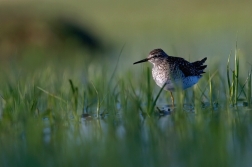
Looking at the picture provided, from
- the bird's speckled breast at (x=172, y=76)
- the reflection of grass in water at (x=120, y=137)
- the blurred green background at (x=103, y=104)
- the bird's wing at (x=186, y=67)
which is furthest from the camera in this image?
the bird's wing at (x=186, y=67)

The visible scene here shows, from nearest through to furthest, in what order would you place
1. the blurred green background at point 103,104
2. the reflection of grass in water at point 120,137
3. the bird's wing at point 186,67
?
the reflection of grass in water at point 120,137, the blurred green background at point 103,104, the bird's wing at point 186,67

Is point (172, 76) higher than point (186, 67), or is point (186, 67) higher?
point (186, 67)

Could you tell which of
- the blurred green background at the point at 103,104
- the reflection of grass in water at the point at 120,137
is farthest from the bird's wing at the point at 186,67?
the reflection of grass in water at the point at 120,137

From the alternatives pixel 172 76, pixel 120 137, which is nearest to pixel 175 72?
pixel 172 76

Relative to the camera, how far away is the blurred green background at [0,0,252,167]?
474cm

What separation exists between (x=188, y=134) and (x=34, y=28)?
10.1m

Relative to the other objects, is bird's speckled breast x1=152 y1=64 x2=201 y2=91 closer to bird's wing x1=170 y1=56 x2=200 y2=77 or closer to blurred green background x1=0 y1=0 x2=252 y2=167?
bird's wing x1=170 y1=56 x2=200 y2=77

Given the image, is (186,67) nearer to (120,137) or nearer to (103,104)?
(103,104)

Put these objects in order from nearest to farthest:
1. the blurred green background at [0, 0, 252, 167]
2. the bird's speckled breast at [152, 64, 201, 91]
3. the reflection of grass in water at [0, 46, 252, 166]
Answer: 1. the reflection of grass in water at [0, 46, 252, 166]
2. the blurred green background at [0, 0, 252, 167]
3. the bird's speckled breast at [152, 64, 201, 91]

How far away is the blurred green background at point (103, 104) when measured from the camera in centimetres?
474

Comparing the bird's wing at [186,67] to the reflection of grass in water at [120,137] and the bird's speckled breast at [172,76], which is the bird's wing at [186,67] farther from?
the reflection of grass in water at [120,137]

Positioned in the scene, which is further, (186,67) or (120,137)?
(186,67)

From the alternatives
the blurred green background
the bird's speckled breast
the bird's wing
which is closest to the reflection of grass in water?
the blurred green background

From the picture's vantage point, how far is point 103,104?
7.49 metres
